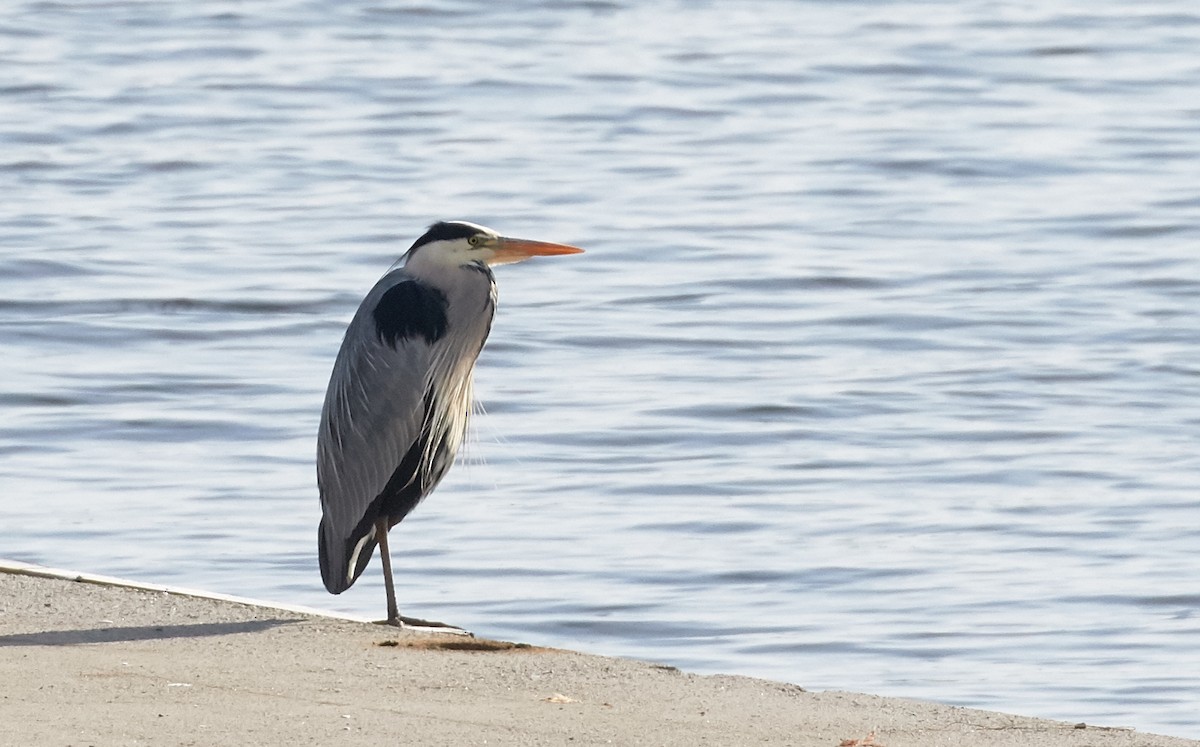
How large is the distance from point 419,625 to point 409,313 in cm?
97

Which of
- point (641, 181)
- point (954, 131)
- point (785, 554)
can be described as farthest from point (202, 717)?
point (954, 131)

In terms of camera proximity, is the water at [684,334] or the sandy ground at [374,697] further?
the water at [684,334]

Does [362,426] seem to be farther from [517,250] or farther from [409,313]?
[517,250]

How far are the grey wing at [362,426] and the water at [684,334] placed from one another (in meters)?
0.72

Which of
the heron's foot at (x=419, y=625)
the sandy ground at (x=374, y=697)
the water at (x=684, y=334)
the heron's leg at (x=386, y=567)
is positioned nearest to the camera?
the sandy ground at (x=374, y=697)

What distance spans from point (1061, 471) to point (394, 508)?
11.4 feet

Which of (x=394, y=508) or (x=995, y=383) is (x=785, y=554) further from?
(x=995, y=383)

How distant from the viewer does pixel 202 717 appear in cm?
494

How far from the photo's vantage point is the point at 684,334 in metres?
13.1

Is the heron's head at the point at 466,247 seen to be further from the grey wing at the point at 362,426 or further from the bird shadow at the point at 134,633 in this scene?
the bird shadow at the point at 134,633

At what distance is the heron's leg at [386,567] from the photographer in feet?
23.0

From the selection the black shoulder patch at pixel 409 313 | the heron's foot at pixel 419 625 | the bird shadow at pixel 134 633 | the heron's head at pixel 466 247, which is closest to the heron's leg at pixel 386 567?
the heron's foot at pixel 419 625

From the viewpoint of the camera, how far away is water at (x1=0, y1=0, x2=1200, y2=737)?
8.18 meters

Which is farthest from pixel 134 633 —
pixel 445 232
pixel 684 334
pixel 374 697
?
pixel 684 334
